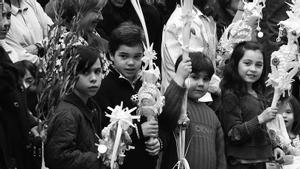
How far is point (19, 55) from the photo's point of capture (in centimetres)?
673

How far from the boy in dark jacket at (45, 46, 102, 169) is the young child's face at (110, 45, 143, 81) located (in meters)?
0.46

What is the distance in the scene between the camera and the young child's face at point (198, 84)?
23.2 feet

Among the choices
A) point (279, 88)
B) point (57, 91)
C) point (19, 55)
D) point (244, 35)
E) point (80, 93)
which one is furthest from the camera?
point (244, 35)

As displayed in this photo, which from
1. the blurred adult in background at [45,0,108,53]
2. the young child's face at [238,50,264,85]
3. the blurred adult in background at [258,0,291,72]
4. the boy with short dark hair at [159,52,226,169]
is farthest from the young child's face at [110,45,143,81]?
the blurred adult in background at [258,0,291,72]

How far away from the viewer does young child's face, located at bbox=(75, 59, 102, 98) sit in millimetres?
6199

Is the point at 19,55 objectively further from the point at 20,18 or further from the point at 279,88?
the point at 279,88

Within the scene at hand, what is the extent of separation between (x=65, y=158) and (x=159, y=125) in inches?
49.2

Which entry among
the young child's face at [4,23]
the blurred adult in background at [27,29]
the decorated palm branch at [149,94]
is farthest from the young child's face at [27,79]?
the decorated palm branch at [149,94]

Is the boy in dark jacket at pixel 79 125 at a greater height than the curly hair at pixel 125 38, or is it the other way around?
the curly hair at pixel 125 38

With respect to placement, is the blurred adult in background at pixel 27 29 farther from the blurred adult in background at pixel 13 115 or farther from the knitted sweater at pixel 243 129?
the knitted sweater at pixel 243 129

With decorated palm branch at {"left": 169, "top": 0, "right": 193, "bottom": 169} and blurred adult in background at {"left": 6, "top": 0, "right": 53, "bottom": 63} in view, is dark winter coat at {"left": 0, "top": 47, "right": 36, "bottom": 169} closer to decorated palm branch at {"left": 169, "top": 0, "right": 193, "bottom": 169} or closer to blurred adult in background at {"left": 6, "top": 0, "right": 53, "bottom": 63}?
blurred adult in background at {"left": 6, "top": 0, "right": 53, "bottom": 63}

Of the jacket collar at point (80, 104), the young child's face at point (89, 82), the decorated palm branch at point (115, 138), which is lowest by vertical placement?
the decorated palm branch at point (115, 138)

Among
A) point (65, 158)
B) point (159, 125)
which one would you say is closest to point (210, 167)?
point (159, 125)

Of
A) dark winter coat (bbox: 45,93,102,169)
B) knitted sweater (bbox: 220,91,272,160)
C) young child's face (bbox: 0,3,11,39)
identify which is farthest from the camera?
knitted sweater (bbox: 220,91,272,160)
